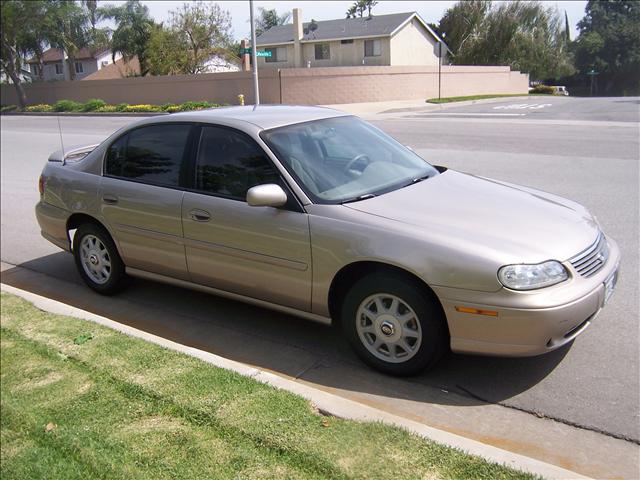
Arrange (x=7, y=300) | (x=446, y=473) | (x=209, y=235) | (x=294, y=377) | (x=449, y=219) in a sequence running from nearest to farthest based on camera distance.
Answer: (x=446, y=473) < (x=449, y=219) < (x=294, y=377) < (x=209, y=235) < (x=7, y=300)

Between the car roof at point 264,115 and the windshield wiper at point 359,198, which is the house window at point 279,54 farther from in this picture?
the windshield wiper at point 359,198

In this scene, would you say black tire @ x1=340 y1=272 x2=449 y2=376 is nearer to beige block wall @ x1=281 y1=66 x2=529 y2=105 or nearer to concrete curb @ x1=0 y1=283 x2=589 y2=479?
concrete curb @ x1=0 y1=283 x2=589 y2=479

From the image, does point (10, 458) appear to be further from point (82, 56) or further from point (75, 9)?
point (82, 56)

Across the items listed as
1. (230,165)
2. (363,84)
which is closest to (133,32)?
(363,84)

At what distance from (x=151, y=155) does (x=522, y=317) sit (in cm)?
328

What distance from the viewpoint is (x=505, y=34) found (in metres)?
56.5

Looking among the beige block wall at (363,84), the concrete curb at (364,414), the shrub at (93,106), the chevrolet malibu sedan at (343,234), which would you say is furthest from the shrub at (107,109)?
the concrete curb at (364,414)

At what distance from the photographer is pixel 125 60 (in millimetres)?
48625

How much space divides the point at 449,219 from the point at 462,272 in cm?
46

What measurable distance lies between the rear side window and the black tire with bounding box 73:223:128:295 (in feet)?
1.82

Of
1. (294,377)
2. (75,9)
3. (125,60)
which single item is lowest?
(294,377)

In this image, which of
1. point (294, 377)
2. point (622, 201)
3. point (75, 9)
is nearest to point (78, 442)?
point (294, 377)

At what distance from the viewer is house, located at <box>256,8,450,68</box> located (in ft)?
156

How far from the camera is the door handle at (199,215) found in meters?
4.63
